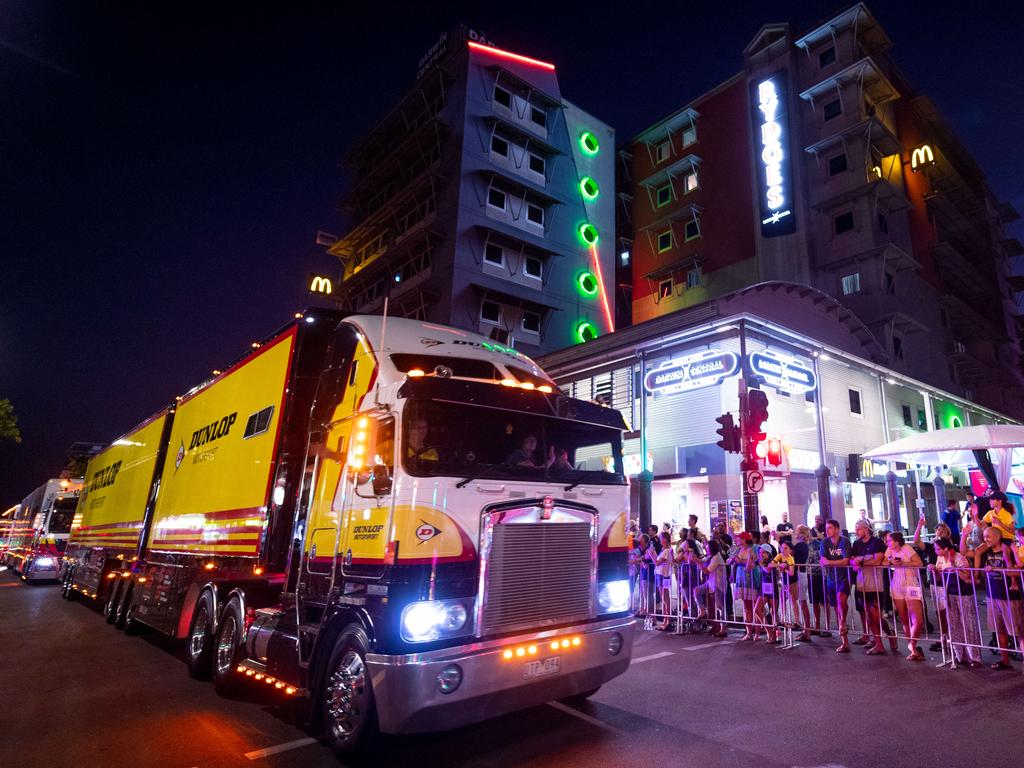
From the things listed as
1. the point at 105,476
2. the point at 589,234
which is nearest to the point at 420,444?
the point at 105,476

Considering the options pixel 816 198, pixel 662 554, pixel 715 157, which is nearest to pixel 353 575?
pixel 662 554

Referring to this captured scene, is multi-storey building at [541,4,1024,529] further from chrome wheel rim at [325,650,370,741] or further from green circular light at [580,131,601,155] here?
chrome wheel rim at [325,650,370,741]

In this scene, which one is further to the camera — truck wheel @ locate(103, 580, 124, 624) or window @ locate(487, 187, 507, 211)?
window @ locate(487, 187, 507, 211)

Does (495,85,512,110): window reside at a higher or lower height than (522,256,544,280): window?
higher

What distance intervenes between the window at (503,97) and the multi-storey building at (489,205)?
62 millimetres

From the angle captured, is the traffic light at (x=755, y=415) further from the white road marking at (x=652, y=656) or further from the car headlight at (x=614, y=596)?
the car headlight at (x=614, y=596)

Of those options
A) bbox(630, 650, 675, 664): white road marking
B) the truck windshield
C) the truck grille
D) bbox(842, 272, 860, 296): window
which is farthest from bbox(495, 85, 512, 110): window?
the truck grille

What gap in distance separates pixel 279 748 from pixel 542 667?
2.53m

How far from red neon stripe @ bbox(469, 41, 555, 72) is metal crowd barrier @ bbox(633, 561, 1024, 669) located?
3394 centimetres

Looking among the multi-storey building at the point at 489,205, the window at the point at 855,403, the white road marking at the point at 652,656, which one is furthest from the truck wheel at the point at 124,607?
the window at the point at 855,403

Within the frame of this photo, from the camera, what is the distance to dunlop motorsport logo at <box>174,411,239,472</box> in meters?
8.80

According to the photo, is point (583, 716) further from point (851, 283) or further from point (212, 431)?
point (851, 283)

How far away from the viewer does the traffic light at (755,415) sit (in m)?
12.4

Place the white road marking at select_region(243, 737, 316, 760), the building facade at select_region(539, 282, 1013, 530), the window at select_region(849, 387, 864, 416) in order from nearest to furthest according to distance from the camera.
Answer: the white road marking at select_region(243, 737, 316, 760)
the building facade at select_region(539, 282, 1013, 530)
the window at select_region(849, 387, 864, 416)
